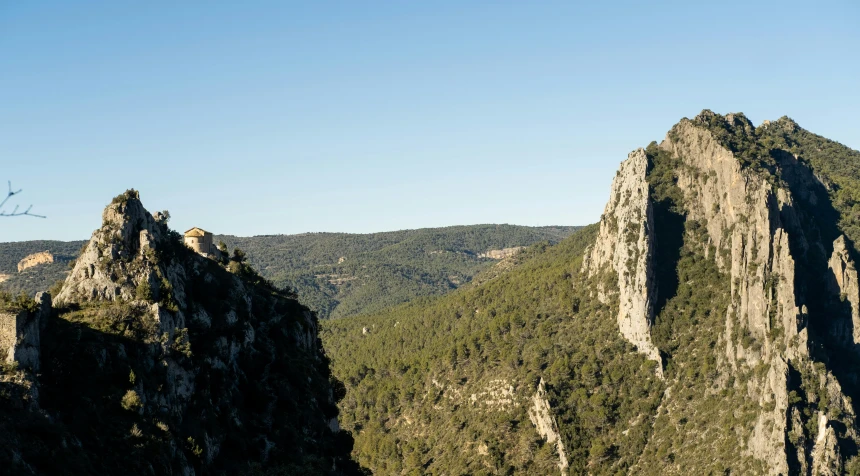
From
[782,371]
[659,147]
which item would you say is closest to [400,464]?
[782,371]

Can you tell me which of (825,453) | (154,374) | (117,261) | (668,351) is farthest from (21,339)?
(668,351)

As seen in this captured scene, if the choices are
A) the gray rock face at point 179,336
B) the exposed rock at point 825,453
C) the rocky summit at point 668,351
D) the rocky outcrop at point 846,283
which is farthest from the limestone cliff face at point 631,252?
the gray rock face at point 179,336

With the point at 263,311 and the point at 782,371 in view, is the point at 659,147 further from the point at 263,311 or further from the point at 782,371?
the point at 263,311

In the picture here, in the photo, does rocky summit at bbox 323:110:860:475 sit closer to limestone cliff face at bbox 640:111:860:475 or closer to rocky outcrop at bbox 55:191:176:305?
limestone cliff face at bbox 640:111:860:475

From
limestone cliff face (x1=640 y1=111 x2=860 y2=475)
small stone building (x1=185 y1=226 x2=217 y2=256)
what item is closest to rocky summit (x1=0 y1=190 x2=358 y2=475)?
small stone building (x1=185 y1=226 x2=217 y2=256)

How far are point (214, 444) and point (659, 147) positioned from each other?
140 m

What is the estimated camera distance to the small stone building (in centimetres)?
7972

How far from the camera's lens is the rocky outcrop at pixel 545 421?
127 metres

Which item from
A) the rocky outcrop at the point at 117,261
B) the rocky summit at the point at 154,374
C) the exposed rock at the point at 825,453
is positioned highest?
the rocky outcrop at the point at 117,261

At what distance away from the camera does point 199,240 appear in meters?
80.2

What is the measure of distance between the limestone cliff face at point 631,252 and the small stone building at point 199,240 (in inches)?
3205

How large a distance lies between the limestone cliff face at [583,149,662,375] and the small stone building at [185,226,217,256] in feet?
267

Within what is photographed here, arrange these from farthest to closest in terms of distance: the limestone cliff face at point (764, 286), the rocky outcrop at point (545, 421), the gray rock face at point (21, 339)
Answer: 1. the rocky outcrop at point (545, 421)
2. the limestone cliff face at point (764, 286)
3. the gray rock face at point (21, 339)

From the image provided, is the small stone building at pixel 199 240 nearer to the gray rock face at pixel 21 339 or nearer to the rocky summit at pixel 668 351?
the gray rock face at pixel 21 339
